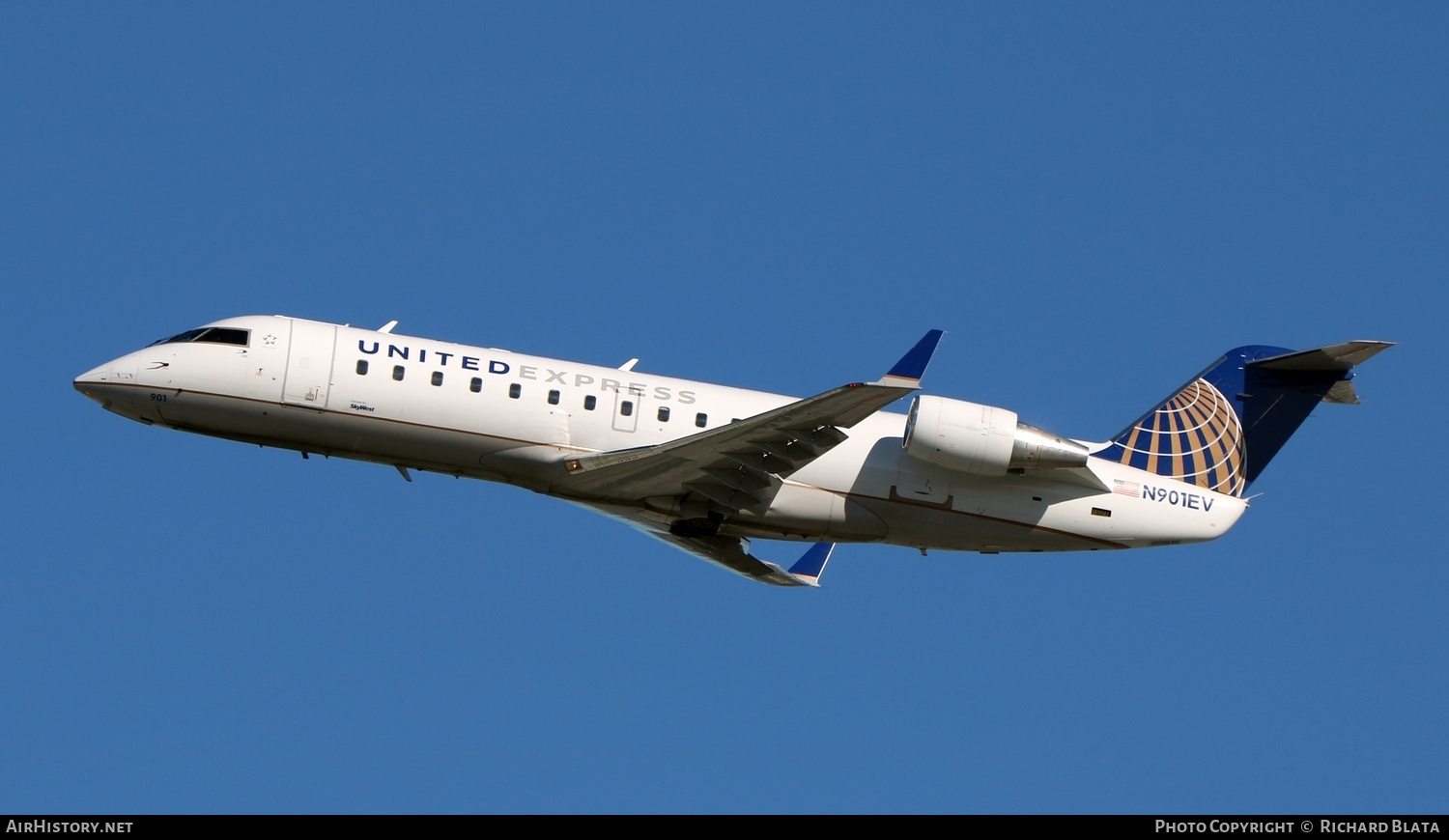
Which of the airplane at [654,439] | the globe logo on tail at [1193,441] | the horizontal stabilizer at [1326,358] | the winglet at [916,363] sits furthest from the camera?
the globe logo on tail at [1193,441]

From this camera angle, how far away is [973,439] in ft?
84.4

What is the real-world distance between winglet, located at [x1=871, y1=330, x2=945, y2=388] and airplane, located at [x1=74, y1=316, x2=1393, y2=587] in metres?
1.41

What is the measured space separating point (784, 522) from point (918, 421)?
9.19 ft

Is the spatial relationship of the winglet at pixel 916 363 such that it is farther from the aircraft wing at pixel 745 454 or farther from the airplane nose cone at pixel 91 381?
the airplane nose cone at pixel 91 381

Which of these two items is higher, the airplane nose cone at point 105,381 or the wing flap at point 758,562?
the airplane nose cone at point 105,381

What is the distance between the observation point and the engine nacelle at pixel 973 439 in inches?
1011

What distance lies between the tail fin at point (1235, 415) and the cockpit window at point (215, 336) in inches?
579

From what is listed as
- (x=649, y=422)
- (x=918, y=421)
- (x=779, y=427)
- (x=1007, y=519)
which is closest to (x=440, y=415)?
(x=649, y=422)

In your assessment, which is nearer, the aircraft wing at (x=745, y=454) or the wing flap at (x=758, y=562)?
the aircraft wing at (x=745, y=454)

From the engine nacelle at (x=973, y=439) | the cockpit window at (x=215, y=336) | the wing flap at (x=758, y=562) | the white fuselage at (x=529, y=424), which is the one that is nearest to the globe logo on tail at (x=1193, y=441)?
the white fuselage at (x=529, y=424)

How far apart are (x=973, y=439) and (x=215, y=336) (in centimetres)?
1234

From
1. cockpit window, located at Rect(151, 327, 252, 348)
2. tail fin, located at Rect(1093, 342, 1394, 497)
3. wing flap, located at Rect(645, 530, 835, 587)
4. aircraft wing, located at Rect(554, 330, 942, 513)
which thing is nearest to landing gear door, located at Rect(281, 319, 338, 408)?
cockpit window, located at Rect(151, 327, 252, 348)
